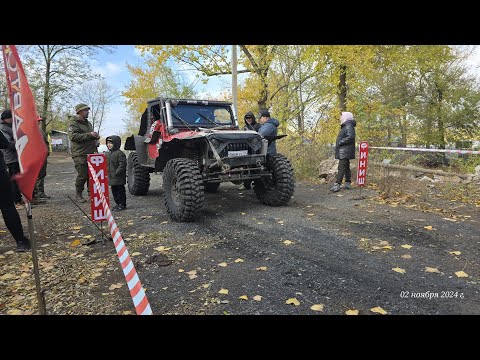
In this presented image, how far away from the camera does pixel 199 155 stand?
5.93 m

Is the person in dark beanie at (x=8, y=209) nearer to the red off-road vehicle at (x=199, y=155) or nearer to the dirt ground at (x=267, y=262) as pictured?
the dirt ground at (x=267, y=262)

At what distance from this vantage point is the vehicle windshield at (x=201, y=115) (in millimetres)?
6379

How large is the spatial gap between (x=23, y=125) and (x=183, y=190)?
2809 millimetres

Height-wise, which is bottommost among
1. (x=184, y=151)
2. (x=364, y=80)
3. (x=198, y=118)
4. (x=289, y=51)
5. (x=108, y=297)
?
(x=108, y=297)

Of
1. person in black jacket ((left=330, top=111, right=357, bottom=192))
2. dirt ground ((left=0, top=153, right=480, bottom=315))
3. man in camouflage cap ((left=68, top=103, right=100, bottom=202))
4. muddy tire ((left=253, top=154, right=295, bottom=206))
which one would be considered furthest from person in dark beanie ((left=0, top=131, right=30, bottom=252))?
person in black jacket ((left=330, top=111, right=357, bottom=192))

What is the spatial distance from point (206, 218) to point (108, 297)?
2.74m

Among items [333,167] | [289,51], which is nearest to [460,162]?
[333,167]

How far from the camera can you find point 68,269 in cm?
355

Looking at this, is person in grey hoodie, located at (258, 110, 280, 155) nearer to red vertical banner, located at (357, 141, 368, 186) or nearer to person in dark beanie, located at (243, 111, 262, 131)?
person in dark beanie, located at (243, 111, 262, 131)

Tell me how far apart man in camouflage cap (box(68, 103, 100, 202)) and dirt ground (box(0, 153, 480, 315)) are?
3.58 ft

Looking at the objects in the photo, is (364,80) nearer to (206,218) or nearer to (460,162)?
(460,162)

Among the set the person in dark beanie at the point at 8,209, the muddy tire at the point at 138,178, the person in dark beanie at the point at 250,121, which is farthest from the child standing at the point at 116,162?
the person in dark beanie at the point at 250,121

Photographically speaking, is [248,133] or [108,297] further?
[248,133]

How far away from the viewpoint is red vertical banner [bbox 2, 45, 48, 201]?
2375 mm
